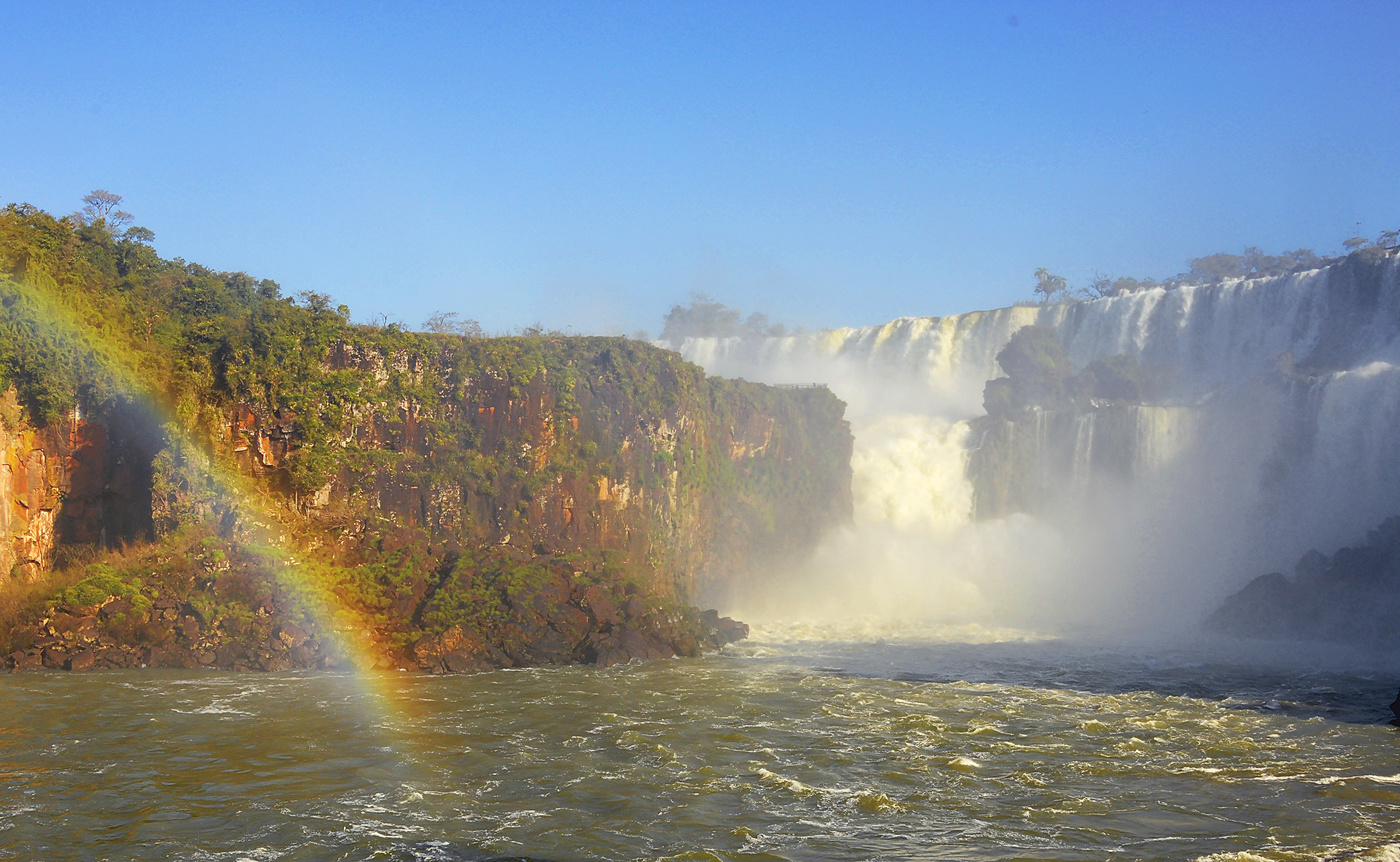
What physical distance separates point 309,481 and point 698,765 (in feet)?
55.4

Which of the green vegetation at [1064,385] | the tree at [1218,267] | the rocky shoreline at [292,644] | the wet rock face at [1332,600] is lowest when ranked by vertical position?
the rocky shoreline at [292,644]

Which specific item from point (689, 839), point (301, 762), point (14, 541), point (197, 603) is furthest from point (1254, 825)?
point (14, 541)

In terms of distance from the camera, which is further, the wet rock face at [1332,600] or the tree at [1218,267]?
the tree at [1218,267]

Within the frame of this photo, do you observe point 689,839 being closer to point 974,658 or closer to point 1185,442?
point 974,658

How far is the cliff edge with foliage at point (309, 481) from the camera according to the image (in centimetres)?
2506

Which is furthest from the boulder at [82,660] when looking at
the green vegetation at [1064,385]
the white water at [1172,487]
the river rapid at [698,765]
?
the green vegetation at [1064,385]

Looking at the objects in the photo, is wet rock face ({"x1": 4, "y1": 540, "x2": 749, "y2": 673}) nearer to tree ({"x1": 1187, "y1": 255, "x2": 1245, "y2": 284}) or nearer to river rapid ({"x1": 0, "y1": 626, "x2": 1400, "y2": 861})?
river rapid ({"x1": 0, "y1": 626, "x2": 1400, "y2": 861})

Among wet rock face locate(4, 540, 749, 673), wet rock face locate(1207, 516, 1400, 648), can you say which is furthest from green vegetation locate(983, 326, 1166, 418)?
wet rock face locate(4, 540, 749, 673)

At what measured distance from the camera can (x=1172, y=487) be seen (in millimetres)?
42125

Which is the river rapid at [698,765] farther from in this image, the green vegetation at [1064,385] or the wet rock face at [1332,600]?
the green vegetation at [1064,385]

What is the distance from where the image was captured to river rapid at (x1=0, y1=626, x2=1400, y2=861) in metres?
13.0

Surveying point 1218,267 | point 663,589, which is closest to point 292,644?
point 663,589

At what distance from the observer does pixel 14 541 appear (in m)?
25.9

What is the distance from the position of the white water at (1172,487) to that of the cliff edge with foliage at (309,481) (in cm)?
1063
